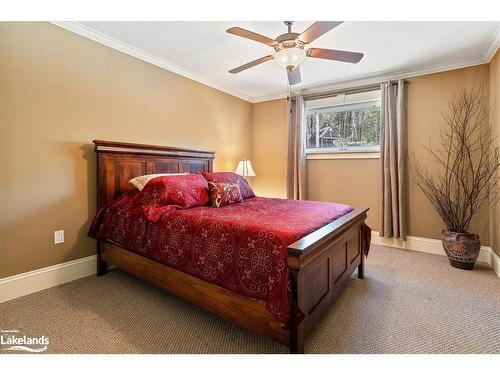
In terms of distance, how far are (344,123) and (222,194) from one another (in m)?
2.60

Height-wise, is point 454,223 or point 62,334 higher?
point 454,223

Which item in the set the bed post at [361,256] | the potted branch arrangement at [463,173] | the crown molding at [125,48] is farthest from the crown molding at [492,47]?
the crown molding at [125,48]

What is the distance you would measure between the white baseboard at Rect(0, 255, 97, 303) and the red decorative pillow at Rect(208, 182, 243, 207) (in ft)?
4.61

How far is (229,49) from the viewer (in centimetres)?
274

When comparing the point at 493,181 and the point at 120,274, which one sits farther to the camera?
the point at 493,181

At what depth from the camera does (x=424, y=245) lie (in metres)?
3.29

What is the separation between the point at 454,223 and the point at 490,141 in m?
1.02

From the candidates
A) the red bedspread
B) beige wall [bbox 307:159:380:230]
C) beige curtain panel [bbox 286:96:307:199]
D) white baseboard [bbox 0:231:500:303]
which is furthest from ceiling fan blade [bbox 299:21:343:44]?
white baseboard [bbox 0:231:500:303]

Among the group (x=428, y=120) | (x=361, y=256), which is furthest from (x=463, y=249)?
(x=428, y=120)

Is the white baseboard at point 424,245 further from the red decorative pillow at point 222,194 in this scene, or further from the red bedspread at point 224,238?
the red decorative pillow at point 222,194

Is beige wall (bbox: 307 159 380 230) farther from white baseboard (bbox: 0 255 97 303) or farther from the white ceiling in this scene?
white baseboard (bbox: 0 255 97 303)
